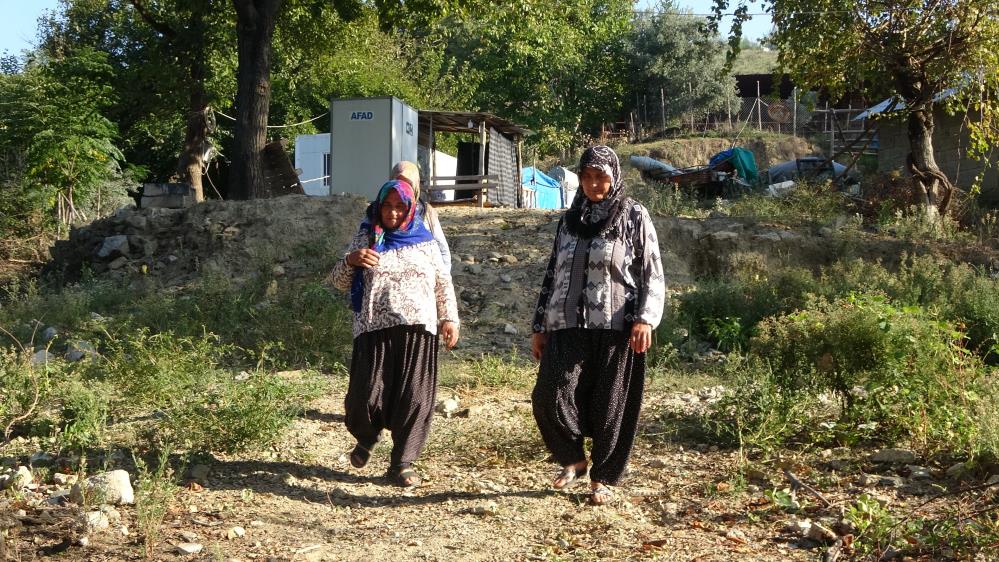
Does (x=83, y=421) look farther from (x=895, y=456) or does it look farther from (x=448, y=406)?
(x=895, y=456)

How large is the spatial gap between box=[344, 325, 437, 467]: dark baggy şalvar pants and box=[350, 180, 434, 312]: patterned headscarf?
0.25 metres

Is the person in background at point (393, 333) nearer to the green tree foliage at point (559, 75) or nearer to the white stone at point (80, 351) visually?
the white stone at point (80, 351)

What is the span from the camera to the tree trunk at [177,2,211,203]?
16391 millimetres

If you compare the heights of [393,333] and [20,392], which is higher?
[393,333]

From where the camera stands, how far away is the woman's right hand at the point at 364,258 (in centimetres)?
460

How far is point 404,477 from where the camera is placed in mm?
4605

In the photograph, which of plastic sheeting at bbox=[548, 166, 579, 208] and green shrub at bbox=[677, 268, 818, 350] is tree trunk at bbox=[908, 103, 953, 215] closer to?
green shrub at bbox=[677, 268, 818, 350]

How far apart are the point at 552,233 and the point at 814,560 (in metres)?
8.90

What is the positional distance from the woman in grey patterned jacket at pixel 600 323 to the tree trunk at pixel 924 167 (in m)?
10.5

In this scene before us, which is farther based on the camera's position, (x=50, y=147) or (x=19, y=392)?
(x=50, y=147)

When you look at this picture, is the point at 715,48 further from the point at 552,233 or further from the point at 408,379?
the point at 408,379

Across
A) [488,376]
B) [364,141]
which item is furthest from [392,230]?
[364,141]

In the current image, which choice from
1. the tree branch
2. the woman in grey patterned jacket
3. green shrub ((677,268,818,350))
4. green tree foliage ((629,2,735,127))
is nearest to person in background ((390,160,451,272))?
the woman in grey patterned jacket

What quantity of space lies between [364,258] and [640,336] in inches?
54.3
